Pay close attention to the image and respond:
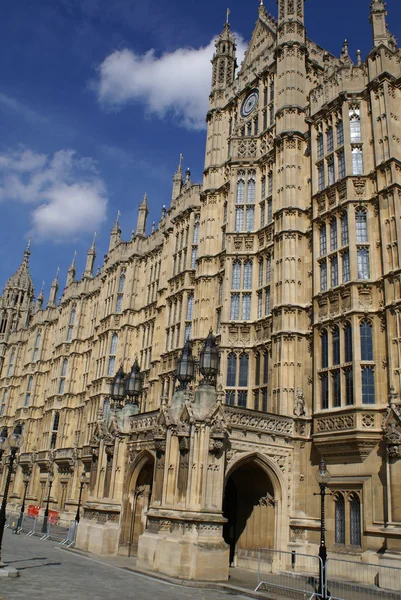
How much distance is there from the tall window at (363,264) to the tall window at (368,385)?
426 cm

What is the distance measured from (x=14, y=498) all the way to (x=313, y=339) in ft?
148

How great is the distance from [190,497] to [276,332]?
9.96 m

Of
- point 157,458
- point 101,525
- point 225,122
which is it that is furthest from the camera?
point 225,122

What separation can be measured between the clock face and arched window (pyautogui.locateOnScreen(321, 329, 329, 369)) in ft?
59.5

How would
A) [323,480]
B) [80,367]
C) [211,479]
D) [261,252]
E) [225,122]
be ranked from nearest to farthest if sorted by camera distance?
[323,480] → [211,479] → [261,252] → [225,122] → [80,367]

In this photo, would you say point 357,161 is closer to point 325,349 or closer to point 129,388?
point 325,349

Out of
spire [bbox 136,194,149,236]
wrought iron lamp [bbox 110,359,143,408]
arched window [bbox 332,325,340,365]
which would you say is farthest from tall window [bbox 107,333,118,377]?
arched window [bbox 332,325,340,365]

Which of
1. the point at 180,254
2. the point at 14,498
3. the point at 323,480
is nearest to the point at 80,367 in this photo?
the point at 14,498

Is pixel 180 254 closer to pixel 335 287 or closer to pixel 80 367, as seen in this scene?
pixel 335 287

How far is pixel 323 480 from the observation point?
17016 mm

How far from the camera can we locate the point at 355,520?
21.3 meters

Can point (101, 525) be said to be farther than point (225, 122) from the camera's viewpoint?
No

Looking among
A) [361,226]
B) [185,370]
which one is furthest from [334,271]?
[185,370]

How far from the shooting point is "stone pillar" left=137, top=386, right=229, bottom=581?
62.2ft
